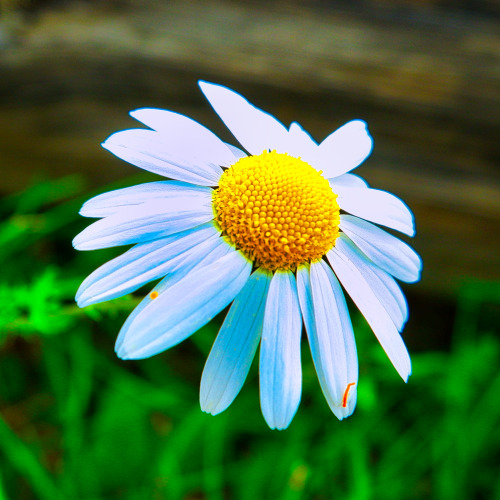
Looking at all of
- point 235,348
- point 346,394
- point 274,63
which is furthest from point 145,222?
point 274,63

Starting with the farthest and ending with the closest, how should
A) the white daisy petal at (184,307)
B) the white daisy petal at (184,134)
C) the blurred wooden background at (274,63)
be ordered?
the blurred wooden background at (274,63) → the white daisy petal at (184,134) → the white daisy petal at (184,307)

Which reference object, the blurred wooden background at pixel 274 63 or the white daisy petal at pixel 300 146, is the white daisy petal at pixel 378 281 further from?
the blurred wooden background at pixel 274 63

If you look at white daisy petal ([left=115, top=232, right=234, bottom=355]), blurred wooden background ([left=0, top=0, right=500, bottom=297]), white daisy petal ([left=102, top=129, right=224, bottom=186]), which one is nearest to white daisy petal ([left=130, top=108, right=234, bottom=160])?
white daisy petal ([left=102, top=129, right=224, bottom=186])

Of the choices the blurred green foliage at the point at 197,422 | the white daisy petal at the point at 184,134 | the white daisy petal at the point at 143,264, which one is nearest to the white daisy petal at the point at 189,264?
the white daisy petal at the point at 143,264

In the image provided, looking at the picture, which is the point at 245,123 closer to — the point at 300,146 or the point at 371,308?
the point at 300,146

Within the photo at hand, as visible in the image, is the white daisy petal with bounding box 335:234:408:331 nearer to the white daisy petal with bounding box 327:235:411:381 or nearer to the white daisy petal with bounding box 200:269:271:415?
the white daisy petal with bounding box 327:235:411:381

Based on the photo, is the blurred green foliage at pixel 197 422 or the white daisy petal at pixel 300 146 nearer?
the white daisy petal at pixel 300 146
